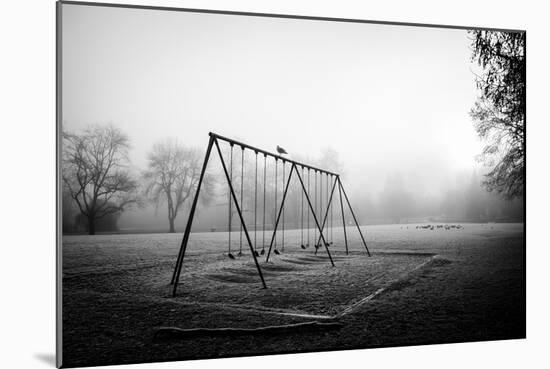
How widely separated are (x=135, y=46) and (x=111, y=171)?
107 centimetres

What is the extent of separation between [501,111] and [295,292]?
2.76 meters

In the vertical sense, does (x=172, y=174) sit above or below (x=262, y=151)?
below

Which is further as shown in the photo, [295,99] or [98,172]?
[295,99]

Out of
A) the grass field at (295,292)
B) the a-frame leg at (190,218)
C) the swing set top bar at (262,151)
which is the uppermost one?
the swing set top bar at (262,151)

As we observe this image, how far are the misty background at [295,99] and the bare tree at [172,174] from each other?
6cm

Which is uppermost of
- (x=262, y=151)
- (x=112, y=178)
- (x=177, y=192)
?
(x=262, y=151)

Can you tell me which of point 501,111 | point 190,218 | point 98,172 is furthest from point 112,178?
point 501,111

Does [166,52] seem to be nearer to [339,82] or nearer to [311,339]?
[339,82]

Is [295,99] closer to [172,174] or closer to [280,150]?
[280,150]

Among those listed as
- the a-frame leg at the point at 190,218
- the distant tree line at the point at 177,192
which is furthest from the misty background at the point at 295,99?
the a-frame leg at the point at 190,218

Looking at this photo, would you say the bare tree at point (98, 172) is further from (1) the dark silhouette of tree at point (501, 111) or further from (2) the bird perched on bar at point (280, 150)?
(1) the dark silhouette of tree at point (501, 111)

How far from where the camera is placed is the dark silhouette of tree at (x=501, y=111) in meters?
5.93

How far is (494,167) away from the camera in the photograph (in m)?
5.94

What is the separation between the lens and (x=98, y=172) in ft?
15.8
